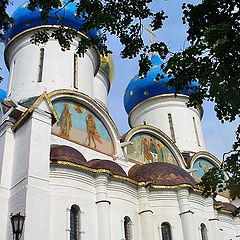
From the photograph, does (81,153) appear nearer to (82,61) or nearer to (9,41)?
(82,61)

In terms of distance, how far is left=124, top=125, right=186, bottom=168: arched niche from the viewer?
1295 centimetres

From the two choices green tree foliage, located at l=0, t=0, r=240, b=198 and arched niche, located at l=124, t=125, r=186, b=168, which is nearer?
green tree foliage, located at l=0, t=0, r=240, b=198

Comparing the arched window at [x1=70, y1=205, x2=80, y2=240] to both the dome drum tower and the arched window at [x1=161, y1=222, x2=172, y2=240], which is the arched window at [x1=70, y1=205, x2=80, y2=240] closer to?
the arched window at [x1=161, y1=222, x2=172, y2=240]

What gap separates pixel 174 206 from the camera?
36.3 ft

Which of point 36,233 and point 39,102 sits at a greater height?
point 39,102

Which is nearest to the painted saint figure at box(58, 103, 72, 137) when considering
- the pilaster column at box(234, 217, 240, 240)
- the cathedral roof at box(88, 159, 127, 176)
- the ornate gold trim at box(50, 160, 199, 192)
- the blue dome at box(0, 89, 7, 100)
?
the cathedral roof at box(88, 159, 127, 176)

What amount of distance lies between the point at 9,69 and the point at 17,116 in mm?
4963

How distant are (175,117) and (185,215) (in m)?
7.11

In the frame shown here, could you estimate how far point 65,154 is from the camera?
384 inches

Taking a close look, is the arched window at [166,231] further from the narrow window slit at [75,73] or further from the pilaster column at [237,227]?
the narrow window slit at [75,73]

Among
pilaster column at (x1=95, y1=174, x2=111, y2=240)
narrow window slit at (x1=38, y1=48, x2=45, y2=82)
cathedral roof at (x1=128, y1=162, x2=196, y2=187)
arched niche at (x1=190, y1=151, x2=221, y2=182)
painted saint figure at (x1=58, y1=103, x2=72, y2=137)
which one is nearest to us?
pilaster column at (x1=95, y1=174, x2=111, y2=240)

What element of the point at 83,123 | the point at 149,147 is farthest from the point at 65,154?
the point at 149,147

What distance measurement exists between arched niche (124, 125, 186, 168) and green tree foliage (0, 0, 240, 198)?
7.03 m

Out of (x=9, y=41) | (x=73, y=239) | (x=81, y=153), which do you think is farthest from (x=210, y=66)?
(x=9, y=41)
